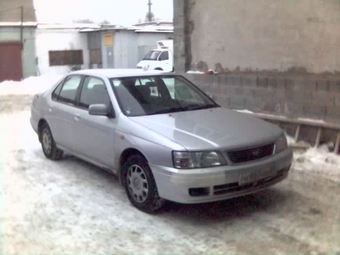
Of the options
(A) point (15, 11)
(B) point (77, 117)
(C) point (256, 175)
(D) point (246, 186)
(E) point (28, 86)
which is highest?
(A) point (15, 11)

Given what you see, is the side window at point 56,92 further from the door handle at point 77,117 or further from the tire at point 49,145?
the door handle at point 77,117

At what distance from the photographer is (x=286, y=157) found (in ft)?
17.2

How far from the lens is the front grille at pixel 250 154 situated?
4746mm

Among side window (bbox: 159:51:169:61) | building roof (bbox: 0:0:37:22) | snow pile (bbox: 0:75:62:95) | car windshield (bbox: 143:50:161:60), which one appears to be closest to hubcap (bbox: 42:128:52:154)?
snow pile (bbox: 0:75:62:95)

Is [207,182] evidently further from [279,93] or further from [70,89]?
[279,93]

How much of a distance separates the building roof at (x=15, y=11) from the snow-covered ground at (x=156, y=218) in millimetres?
20406

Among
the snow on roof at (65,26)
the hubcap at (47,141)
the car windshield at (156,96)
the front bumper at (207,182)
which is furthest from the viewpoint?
the snow on roof at (65,26)

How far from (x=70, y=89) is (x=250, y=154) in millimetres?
3178

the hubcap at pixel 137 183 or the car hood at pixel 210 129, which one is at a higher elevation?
the car hood at pixel 210 129

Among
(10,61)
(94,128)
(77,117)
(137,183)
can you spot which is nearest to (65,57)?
(10,61)

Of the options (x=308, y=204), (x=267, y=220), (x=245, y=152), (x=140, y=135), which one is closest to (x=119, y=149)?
(x=140, y=135)

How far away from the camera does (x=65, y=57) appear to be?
1069 inches

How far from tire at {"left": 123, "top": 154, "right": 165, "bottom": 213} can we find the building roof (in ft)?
73.3

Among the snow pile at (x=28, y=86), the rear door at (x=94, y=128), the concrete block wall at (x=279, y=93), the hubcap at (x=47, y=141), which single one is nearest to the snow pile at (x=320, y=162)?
the concrete block wall at (x=279, y=93)
